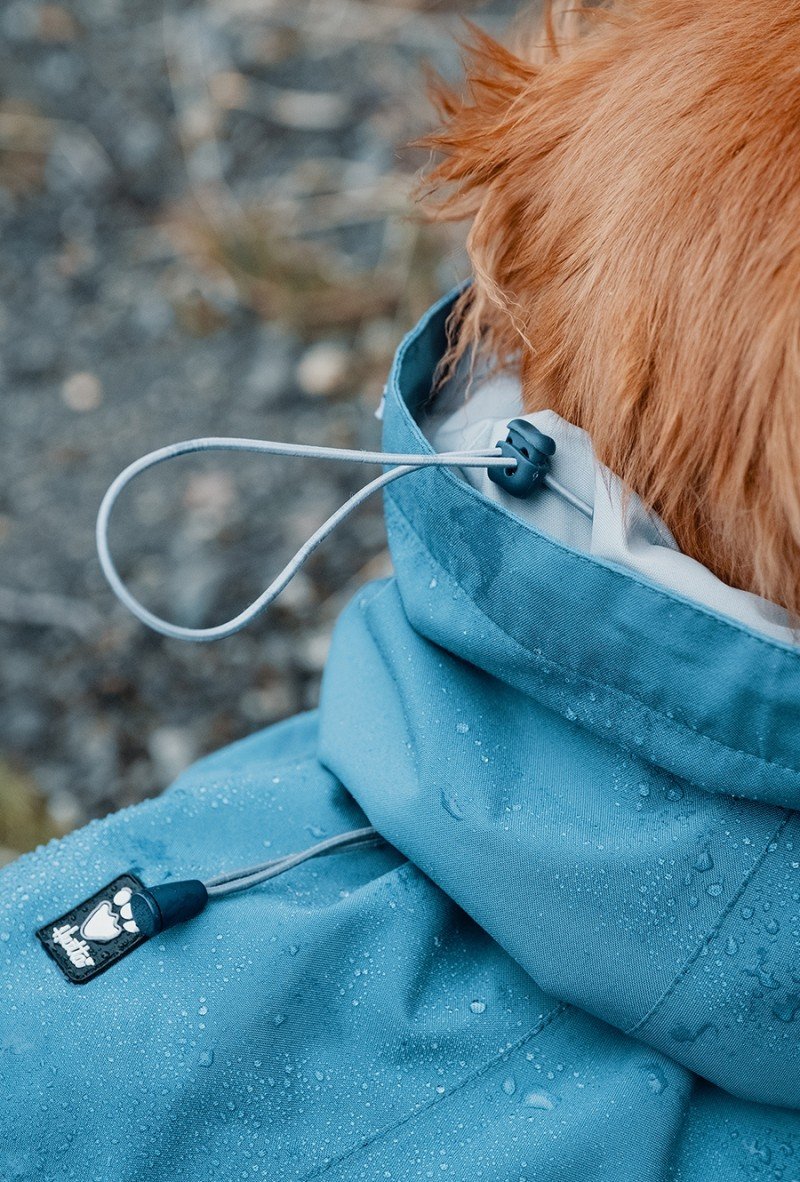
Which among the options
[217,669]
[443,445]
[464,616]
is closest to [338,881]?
[464,616]

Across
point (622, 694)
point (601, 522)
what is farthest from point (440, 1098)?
point (601, 522)

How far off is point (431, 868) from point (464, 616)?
196 millimetres

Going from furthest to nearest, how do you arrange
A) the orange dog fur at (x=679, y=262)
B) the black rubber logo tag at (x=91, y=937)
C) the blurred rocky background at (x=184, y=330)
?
the blurred rocky background at (x=184, y=330), the black rubber logo tag at (x=91, y=937), the orange dog fur at (x=679, y=262)

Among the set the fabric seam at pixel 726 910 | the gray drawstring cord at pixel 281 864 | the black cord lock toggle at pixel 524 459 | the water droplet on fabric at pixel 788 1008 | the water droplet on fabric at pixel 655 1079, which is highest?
the black cord lock toggle at pixel 524 459

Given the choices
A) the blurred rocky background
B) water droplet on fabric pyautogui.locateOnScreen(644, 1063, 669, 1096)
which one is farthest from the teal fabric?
the blurred rocky background

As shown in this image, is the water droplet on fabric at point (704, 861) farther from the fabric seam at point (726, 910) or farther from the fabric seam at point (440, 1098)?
the fabric seam at point (440, 1098)

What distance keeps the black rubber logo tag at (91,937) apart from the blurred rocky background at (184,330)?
0.75m

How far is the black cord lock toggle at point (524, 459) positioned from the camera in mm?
810

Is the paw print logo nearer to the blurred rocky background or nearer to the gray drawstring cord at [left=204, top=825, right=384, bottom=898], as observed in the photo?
the gray drawstring cord at [left=204, top=825, right=384, bottom=898]

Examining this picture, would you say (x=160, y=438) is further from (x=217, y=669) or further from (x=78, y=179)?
(x=78, y=179)

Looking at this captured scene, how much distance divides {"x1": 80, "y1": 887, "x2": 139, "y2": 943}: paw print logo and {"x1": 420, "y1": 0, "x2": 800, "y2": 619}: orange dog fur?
1.59 ft

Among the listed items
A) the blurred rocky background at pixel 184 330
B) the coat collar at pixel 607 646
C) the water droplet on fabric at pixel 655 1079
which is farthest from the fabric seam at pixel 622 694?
the blurred rocky background at pixel 184 330

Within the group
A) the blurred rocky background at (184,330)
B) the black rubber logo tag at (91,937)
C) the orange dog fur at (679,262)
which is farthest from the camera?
the blurred rocky background at (184,330)

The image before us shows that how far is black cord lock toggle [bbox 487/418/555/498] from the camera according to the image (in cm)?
81
